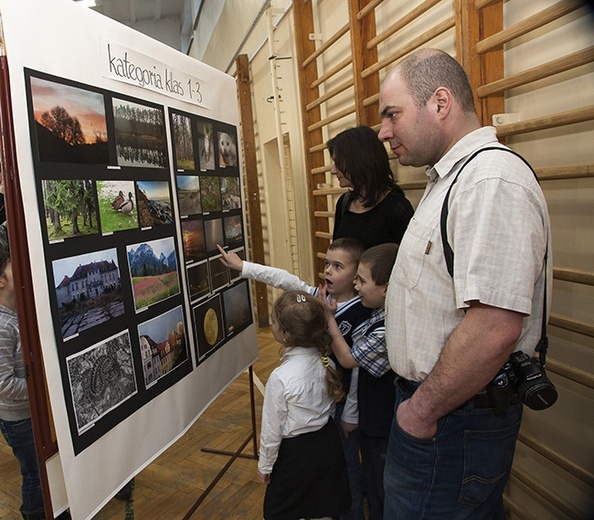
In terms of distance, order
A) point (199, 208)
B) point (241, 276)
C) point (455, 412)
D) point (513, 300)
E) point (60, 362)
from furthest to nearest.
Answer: point (241, 276)
point (199, 208)
point (60, 362)
point (455, 412)
point (513, 300)

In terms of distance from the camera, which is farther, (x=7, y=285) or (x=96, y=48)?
(x=7, y=285)

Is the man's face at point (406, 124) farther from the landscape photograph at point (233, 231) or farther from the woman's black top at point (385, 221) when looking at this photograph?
the landscape photograph at point (233, 231)

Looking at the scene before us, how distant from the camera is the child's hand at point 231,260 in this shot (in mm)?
2000

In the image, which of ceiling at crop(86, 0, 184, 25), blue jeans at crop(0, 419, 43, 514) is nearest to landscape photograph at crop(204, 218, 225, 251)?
blue jeans at crop(0, 419, 43, 514)

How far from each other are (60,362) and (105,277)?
0.88 feet

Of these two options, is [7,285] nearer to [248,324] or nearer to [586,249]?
[248,324]

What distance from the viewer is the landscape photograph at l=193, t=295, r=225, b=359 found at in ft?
5.96

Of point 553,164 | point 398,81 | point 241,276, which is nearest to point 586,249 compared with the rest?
point 553,164

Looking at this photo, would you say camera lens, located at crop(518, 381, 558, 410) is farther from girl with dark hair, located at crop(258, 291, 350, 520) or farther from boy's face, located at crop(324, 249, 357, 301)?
boy's face, located at crop(324, 249, 357, 301)

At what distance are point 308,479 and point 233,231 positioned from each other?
1098 mm

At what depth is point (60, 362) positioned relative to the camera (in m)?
1.18

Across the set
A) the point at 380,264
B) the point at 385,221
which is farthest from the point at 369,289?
the point at 385,221

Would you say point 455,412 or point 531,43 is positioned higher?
point 531,43

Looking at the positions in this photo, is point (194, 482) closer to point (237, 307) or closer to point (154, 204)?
point (237, 307)
